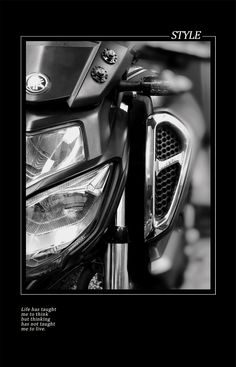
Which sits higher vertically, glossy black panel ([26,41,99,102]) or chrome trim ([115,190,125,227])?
glossy black panel ([26,41,99,102])

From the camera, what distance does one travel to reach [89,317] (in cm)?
168

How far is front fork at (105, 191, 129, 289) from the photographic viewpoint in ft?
5.50

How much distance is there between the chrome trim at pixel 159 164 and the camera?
169cm

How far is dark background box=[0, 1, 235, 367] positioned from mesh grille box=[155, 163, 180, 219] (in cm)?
14

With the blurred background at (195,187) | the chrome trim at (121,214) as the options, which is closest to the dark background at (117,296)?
the blurred background at (195,187)

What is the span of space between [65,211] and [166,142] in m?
0.37

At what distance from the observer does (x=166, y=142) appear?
5.62 feet

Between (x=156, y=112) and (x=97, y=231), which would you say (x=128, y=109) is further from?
(x=97, y=231)

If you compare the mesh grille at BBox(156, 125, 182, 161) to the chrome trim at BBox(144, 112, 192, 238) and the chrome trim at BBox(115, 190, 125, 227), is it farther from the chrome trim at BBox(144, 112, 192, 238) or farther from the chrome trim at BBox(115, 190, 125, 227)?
the chrome trim at BBox(115, 190, 125, 227)

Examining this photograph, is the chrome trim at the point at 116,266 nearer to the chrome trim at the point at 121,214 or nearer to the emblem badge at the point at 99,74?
the chrome trim at the point at 121,214

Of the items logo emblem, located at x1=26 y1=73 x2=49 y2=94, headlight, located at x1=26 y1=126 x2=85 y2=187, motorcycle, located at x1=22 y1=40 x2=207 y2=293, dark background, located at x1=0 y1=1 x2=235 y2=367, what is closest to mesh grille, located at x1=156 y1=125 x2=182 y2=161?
motorcycle, located at x1=22 y1=40 x2=207 y2=293

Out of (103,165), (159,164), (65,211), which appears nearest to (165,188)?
(159,164)
